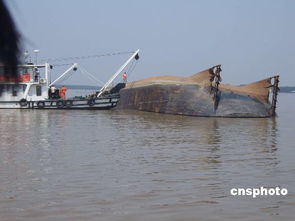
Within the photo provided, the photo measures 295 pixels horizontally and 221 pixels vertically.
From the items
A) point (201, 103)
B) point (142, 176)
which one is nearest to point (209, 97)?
point (201, 103)

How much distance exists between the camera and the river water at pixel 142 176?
6.09 m

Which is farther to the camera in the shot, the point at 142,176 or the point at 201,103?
the point at 201,103

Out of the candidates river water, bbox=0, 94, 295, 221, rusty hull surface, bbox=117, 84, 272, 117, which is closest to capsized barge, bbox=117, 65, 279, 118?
rusty hull surface, bbox=117, 84, 272, 117

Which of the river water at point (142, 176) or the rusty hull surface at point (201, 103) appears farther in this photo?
the rusty hull surface at point (201, 103)

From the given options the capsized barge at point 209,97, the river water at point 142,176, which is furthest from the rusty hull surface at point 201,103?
the river water at point 142,176

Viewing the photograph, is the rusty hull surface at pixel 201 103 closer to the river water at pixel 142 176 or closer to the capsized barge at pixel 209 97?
the capsized barge at pixel 209 97

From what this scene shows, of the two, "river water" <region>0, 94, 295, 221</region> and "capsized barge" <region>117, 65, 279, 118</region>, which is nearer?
"river water" <region>0, 94, 295, 221</region>

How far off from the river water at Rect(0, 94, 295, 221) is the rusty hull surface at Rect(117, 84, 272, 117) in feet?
27.9

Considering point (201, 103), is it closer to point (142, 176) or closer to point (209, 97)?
point (209, 97)

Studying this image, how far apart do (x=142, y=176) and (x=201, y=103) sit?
16.7m

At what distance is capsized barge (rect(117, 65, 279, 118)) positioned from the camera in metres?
24.3

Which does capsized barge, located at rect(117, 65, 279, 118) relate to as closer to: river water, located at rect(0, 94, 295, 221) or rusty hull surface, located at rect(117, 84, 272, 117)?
rusty hull surface, located at rect(117, 84, 272, 117)

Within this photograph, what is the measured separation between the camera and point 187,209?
619cm

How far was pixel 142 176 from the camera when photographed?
8414 mm
